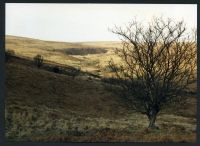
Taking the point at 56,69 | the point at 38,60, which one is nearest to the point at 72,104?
the point at 56,69

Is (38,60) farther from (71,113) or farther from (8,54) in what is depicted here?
(71,113)

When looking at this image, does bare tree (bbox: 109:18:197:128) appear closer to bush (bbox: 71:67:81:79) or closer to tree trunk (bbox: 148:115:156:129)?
tree trunk (bbox: 148:115:156:129)

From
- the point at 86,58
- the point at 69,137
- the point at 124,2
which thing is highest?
the point at 124,2

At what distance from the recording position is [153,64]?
510 inches

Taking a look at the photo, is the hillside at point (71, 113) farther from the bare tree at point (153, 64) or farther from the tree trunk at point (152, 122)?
the bare tree at point (153, 64)

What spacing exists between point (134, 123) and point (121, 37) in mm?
1957

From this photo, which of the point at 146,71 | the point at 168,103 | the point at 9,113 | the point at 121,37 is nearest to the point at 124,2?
the point at 121,37

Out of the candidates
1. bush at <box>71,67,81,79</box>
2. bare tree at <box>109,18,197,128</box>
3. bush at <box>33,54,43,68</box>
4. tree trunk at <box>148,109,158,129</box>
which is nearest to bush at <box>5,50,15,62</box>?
bush at <box>33,54,43,68</box>

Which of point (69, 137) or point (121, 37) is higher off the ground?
point (121, 37)

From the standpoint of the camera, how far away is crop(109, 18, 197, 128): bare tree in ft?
42.3

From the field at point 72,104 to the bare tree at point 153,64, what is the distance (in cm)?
25

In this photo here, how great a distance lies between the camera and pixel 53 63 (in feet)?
42.5

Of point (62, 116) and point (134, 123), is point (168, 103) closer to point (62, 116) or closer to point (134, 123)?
point (134, 123)

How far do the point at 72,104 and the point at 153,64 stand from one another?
80.5 inches
